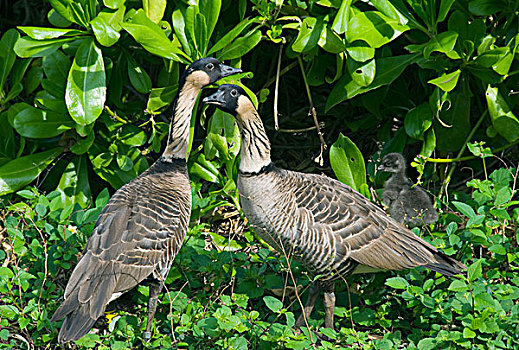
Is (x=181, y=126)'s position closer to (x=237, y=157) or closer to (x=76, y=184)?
(x=237, y=157)

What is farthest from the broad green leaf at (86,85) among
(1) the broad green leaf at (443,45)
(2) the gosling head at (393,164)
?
(1) the broad green leaf at (443,45)

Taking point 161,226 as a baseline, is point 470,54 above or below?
above

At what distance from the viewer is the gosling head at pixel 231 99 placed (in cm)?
399

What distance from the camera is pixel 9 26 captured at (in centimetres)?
646

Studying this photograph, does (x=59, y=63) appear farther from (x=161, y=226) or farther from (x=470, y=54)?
(x=470, y=54)

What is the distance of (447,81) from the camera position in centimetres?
427

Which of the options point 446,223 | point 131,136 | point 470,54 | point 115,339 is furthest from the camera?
point 131,136

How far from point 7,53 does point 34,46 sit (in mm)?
809

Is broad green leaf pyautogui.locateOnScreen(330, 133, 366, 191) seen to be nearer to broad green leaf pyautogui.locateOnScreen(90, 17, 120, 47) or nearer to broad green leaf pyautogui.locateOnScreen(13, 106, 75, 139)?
broad green leaf pyautogui.locateOnScreen(90, 17, 120, 47)

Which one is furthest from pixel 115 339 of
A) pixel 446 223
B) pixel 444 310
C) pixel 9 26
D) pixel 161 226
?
pixel 9 26

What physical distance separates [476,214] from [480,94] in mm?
1245

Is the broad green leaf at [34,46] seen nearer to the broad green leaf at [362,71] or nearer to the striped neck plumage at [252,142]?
the striped neck plumage at [252,142]

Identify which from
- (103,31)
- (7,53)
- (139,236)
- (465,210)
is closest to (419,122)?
(465,210)

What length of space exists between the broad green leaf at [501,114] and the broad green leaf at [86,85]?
274 centimetres
